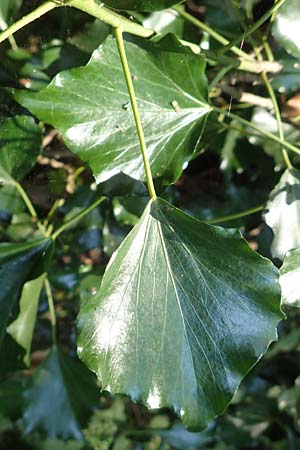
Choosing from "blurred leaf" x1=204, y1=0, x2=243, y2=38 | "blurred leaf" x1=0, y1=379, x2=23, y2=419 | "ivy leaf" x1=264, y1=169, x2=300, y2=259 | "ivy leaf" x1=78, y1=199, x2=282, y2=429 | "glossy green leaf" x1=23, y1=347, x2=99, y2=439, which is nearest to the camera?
"ivy leaf" x1=78, y1=199, x2=282, y2=429

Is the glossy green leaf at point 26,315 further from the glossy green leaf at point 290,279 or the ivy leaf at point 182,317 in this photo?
the glossy green leaf at point 290,279

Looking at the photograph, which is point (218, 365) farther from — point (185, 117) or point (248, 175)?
point (248, 175)

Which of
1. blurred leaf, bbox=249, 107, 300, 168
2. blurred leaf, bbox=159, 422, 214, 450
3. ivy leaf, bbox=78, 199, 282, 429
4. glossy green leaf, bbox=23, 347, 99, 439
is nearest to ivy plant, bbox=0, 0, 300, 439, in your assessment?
ivy leaf, bbox=78, 199, 282, 429

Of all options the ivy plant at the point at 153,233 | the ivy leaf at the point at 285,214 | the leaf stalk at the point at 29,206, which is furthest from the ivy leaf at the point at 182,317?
the leaf stalk at the point at 29,206

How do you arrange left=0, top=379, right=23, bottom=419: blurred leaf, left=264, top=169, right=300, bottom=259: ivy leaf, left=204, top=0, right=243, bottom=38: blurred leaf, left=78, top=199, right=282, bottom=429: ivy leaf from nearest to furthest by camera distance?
left=78, top=199, right=282, bottom=429: ivy leaf < left=264, top=169, right=300, bottom=259: ivy leaf < left=204, top=0, right=243, bottom=38: blurred leaf < left=0, top=379, right=23, bottom=419: blurred leaf

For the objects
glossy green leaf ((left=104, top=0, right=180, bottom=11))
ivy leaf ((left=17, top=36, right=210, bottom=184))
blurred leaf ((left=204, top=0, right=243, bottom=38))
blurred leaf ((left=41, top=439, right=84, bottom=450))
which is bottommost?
blurred leaf ((left=41, top=439, right=84, bottom=450))

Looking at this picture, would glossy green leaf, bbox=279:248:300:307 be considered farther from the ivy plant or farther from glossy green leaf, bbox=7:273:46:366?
glossy green leaf, bbox=7:273:46:366

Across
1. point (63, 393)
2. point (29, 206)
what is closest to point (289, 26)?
point (29, 206)
